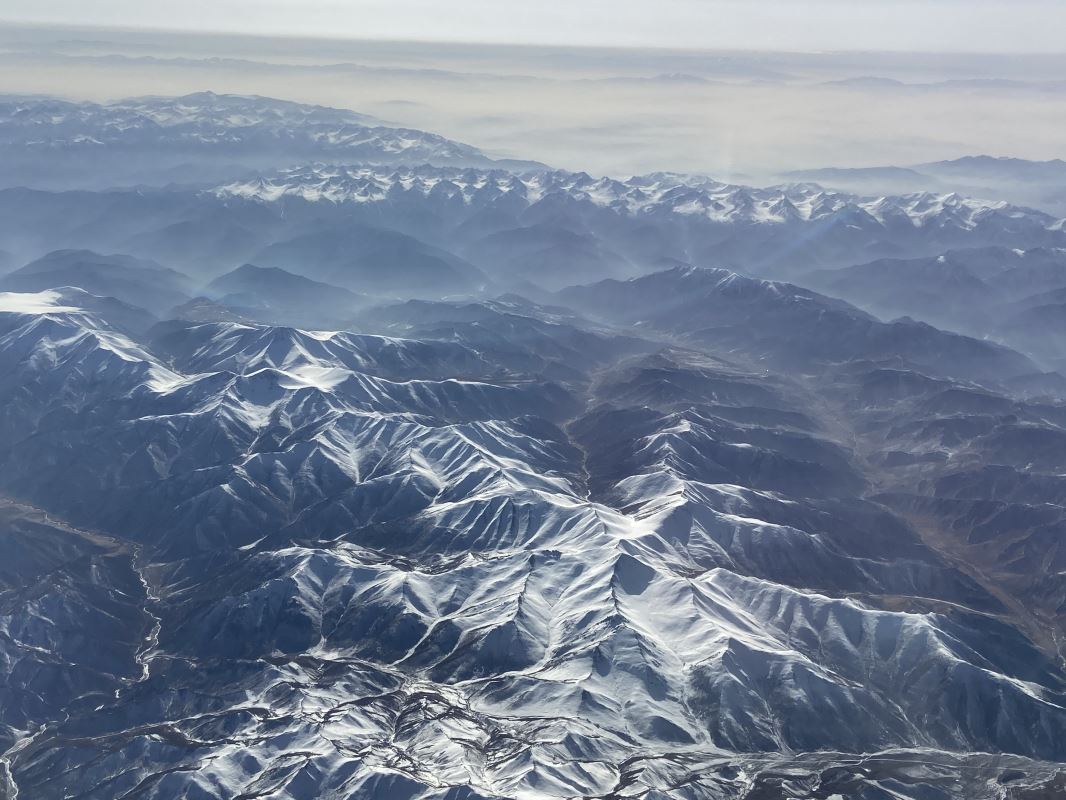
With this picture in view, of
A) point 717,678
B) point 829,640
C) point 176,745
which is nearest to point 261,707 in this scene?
point 176,745

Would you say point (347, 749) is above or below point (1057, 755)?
above

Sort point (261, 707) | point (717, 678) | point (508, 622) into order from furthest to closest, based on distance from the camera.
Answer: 1. point (508, 622)
2. point (717, 678)
3. point (261, 707)

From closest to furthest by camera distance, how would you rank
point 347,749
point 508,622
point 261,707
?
point 347,749, point 261,707, point 508,622

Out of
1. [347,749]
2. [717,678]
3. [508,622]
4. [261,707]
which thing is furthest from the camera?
[508,622]

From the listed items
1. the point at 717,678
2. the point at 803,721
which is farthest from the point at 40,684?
the point at 803,721

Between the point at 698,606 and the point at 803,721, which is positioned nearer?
the point at 803,721

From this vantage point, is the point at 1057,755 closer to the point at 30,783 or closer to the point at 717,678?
the point at 717,678

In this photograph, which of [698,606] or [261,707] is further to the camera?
[698,606]

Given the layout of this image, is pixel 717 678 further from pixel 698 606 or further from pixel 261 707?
pixel 261 707

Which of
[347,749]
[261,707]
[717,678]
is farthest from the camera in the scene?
[717,678]
